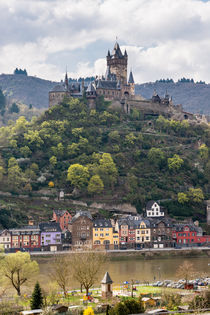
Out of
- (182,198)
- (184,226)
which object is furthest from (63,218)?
(182,198)

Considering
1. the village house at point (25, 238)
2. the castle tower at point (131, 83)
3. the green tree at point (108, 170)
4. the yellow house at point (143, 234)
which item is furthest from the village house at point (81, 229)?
the castle tower at point (131, 83)

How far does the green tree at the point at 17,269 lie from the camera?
58562 millimetres

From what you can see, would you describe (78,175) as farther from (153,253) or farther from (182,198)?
(153,253)

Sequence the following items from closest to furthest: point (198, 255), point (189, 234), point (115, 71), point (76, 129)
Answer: point (198, 255)
point (189, 234)
point (76, 129)
point (115, 71)

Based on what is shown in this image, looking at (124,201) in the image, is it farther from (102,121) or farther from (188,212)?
(102,121)

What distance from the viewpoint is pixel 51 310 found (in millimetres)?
45281

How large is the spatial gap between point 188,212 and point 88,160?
77.3 feet

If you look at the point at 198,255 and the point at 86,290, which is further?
the point at 198,255

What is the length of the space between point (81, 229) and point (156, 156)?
37152 mm

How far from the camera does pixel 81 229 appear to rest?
3748 inches

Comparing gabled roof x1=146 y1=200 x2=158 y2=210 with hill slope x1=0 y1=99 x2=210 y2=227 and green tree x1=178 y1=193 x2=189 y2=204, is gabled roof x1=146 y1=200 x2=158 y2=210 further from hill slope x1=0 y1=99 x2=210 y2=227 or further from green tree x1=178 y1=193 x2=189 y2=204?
green tree x1=178 y1=193 x2=189 y2=204

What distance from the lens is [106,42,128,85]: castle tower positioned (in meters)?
157

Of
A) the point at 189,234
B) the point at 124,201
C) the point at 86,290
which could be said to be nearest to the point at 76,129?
the point at 124,201

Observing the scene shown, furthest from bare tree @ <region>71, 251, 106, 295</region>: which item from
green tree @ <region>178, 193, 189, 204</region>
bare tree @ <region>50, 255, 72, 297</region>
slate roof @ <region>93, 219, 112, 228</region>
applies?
green tree @ <region>178, 193, 189, 204</region>
